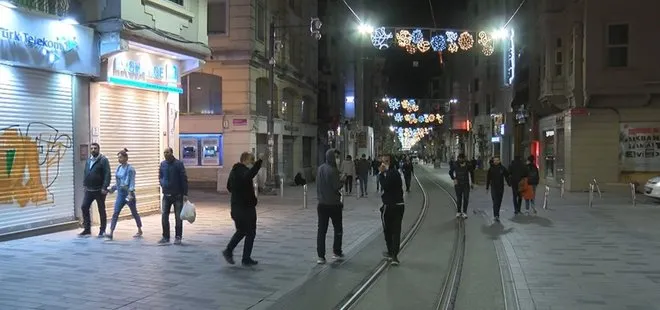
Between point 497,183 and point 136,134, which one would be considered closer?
point 136,134

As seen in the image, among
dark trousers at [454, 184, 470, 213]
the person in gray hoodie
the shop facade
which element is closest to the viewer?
the person in gray hoodie

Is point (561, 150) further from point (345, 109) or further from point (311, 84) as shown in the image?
point (345, 109)

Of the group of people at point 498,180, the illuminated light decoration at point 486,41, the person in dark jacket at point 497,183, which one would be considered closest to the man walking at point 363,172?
the illuminated light decoration at point 486,41

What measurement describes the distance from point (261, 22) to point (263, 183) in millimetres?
8085

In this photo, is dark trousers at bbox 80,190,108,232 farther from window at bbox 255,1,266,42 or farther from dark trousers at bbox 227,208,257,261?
window at bbox 255,1,266,42

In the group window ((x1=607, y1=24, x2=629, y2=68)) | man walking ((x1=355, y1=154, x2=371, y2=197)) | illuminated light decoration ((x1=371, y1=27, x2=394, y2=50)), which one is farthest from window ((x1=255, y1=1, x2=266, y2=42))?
window ((x1=607, y1=24, x2=629, y2=68))

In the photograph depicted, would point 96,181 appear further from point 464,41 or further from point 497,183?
point 464,41

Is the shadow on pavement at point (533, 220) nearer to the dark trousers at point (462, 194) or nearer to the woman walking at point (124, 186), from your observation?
the dark trousers at point (462, 194)

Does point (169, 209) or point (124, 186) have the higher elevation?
point (124, 186)

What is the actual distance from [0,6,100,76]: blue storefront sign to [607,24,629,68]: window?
21.2 m

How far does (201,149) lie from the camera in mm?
27859

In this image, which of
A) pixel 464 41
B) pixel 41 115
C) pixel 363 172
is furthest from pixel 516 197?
pixel 41 115

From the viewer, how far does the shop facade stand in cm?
1210

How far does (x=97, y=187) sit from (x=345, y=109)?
4796cm
